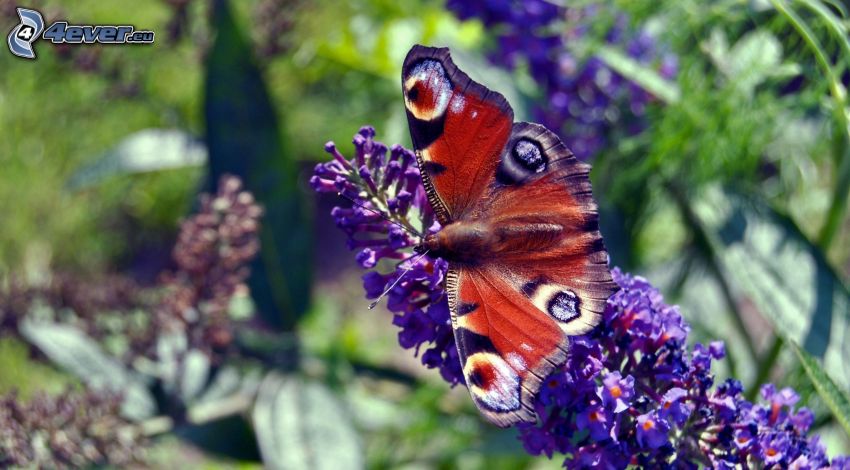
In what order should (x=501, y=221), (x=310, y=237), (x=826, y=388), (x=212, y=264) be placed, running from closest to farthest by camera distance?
1. (x=826, y=388)
2. (x=501, y=221)
3. (x=212, y=264)
4. (x=310, y=237)

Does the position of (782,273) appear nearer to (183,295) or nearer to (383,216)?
(383,216)

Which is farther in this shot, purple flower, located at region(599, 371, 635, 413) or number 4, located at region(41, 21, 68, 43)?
number 4, located at region(41, 21, 68, 43)

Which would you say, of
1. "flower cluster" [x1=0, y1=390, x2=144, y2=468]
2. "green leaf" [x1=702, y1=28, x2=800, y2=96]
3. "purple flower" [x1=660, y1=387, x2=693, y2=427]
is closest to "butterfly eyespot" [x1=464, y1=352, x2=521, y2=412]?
"purple flower" [x1=660, y1=387, x2=693, y2=427]

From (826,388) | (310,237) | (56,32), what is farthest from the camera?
(310,237)

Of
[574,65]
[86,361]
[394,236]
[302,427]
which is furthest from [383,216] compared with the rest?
[86,361]

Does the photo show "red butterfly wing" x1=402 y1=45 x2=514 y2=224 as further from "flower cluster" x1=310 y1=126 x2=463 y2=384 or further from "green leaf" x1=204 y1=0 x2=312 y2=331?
"green leaf" x1=204 y1=0 x2=312 y2=331

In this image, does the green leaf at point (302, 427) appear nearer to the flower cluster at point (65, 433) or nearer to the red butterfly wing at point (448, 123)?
the flower cluster at point (65, 433)

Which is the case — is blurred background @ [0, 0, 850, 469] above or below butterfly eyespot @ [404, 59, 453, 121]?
below
